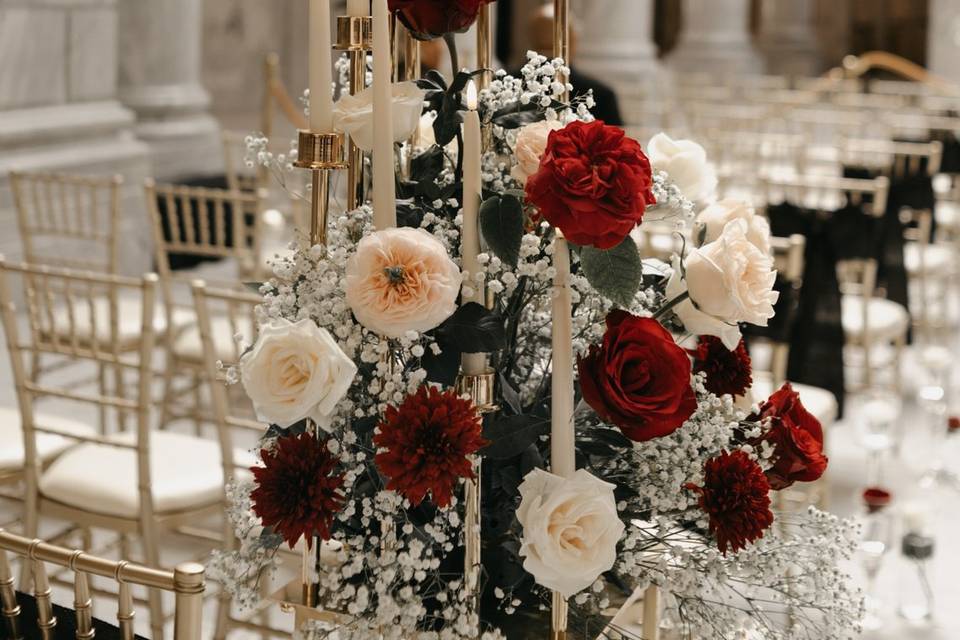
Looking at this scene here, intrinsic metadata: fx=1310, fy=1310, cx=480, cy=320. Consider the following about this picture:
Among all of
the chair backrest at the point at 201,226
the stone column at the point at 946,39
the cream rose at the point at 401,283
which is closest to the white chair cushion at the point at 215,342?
the chair backrest at the point at 201,226

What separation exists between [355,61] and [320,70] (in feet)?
0.25

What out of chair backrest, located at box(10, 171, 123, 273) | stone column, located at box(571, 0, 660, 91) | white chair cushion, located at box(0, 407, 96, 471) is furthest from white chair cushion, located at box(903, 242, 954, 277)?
stone column, located at box(571, 0, 660, 91)

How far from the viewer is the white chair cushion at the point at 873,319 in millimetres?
4500

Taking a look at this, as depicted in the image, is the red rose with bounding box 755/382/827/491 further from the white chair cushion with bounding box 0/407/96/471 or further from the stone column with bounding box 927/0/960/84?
the stone column with bounding box 927/0/960/84

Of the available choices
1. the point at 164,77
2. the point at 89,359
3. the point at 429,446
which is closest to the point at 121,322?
the point at 89,359

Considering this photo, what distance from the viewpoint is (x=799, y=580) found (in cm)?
131

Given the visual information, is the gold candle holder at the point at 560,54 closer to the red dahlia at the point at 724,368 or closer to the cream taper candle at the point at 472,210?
the cream taper candle at the point at 472,210

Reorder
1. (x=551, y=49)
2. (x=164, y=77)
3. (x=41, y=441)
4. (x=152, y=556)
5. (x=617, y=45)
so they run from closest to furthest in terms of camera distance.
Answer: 1. (x=152, y=556)
2. (x=41, y=441)
3. (x=551, y=49)
4. (x=164, y=77)
5. (x=617, y=45)

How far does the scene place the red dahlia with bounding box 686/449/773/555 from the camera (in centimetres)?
124

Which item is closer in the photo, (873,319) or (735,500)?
(735,500)

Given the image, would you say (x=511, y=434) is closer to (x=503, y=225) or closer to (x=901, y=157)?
(x=503, y=225)

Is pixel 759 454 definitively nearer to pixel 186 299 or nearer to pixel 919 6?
pixel 186 299

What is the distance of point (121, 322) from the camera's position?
13.7 feet

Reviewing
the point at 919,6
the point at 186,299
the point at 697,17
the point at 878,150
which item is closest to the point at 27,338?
the point at 186,299
